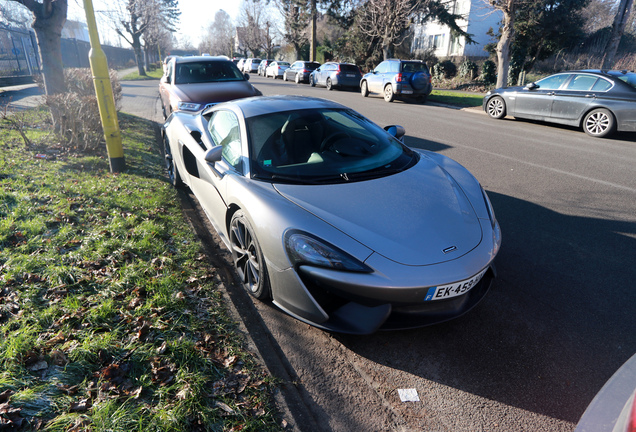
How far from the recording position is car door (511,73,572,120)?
32.8 ft

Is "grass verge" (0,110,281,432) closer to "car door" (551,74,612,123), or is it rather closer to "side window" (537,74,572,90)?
"car door" (551,74,612,123)

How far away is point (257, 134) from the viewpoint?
3414 mm

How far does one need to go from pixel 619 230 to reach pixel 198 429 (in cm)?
451

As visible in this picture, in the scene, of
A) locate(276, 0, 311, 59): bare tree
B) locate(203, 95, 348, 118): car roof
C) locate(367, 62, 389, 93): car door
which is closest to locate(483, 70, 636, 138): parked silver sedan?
locate(367, 62, 389, 93): car door

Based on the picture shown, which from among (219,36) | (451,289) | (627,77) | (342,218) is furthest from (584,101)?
(219,36)

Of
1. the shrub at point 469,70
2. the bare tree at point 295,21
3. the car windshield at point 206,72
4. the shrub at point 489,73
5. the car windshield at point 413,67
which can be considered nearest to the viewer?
the car windshield at point 206,72

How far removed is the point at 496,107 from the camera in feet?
38.9

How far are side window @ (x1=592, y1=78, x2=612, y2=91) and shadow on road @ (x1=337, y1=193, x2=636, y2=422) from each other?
7.20 meters

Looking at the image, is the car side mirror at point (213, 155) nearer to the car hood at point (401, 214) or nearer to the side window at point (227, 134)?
the side window at point (227, 134)

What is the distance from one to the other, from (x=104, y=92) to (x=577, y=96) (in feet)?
33.9

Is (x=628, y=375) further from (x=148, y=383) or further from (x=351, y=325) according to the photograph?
(x=148, y=383)

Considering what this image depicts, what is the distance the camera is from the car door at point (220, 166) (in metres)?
3.40

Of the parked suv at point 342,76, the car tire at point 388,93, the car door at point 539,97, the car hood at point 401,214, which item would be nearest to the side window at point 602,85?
the car door at point 539,97

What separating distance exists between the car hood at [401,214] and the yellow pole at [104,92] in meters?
3.96
